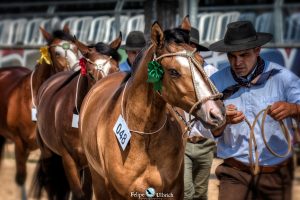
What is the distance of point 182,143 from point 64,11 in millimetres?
8882

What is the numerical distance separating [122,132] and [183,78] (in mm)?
694

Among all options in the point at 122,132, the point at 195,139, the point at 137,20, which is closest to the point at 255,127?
the point at 122,132

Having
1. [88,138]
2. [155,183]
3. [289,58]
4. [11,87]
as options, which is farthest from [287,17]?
[155,183]

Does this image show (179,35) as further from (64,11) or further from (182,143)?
(64,11)

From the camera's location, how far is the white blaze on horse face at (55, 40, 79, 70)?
8.34 m

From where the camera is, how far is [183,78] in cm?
449

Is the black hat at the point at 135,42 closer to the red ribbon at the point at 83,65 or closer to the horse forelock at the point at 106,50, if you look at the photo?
the horse forelock at the point at 106,50

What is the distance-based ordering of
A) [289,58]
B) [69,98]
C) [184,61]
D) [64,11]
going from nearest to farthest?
1. [184,61]
2. [69,98]
3. [289,58]
4. [64,11]

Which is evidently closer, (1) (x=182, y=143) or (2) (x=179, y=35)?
(2) (x=179, y=35)

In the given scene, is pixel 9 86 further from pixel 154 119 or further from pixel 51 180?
pixel 154 119

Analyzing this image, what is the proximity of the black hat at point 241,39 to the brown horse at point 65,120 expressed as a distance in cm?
235

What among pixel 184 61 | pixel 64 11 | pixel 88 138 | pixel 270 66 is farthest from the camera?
pixel 64 11

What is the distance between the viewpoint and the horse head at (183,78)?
170 inches

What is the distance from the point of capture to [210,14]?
1130cm
